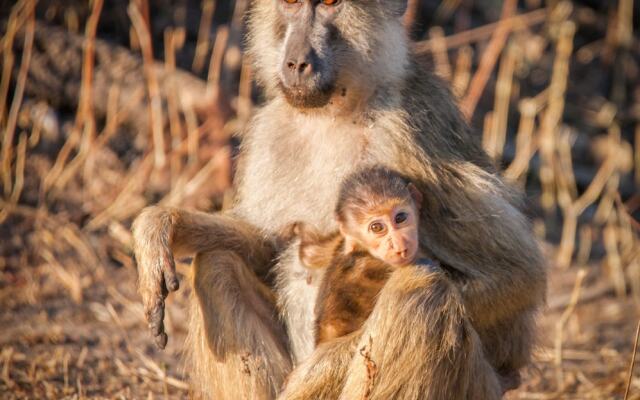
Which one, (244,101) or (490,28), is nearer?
(244,101)

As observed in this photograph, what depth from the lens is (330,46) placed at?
4.19m

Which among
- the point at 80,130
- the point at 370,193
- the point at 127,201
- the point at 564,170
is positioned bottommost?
the point at 127,201

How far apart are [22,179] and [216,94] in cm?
158

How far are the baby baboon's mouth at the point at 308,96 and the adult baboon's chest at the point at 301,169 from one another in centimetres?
24

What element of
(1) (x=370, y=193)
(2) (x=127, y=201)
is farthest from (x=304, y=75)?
(2) (x=127, y=201)

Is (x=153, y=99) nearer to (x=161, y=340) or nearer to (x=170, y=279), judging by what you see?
(x=170, y=279)

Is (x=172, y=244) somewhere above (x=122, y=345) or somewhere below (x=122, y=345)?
above

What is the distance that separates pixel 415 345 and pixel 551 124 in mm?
4701

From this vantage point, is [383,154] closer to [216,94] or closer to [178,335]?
[178,335]

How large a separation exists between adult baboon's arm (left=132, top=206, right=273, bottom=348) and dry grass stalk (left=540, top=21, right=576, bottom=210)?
4057 millimetres

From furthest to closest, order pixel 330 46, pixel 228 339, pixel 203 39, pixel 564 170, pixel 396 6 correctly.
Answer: pixel 203 39, pixel 564 170, pixel 396 6, pixel 228 339, pixel 330 46

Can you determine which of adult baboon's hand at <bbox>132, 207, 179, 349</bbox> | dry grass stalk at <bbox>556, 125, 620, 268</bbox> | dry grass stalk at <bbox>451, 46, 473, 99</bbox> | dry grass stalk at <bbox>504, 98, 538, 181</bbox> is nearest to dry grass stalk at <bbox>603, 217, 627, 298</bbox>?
dry grass stalk at <bbox>556, 125, 620, 268</bbox>

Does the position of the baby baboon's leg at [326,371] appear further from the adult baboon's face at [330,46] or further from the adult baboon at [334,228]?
the adult baboon's face at [330,46]

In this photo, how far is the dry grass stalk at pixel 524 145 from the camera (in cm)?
793
